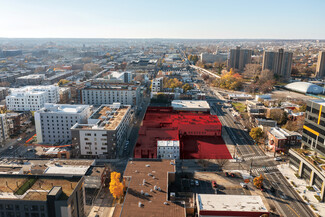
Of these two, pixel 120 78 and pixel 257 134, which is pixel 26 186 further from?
pixel 120 78

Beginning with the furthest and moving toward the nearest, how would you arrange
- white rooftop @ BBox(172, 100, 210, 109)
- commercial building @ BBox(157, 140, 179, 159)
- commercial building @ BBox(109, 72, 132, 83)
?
commercial building @ BBox(109, 72, 132, 83) → white rooftop @ BBox(172, 100, 210, 109) → commercial building @ BBox(157, 140, 179, 159)

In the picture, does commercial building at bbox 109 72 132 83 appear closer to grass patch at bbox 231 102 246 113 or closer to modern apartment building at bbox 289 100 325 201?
grass patch at bbox 231 102 246 113

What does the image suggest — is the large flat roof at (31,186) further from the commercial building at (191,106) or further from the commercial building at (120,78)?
the commercial building at (120,78)

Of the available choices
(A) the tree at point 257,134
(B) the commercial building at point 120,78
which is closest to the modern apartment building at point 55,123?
(A) the tree at point 257,134

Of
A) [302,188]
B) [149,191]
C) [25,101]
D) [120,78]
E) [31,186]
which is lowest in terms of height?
[302,188]

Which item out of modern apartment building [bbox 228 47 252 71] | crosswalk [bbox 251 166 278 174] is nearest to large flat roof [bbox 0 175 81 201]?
crosswalk [bbox 251 166 278 174]

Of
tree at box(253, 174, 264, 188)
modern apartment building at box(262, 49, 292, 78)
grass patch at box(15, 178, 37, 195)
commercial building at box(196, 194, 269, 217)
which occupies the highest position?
modern apartment building at box(262, 49, 292, 78)

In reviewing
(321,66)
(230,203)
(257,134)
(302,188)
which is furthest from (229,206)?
(321,66)

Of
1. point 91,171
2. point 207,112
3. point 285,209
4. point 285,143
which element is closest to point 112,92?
point 207,112
